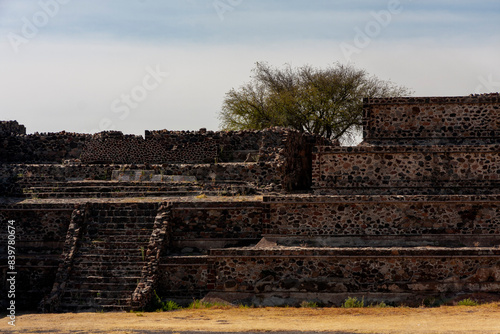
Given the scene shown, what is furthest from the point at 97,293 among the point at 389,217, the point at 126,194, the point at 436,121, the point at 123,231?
the point at 436,121

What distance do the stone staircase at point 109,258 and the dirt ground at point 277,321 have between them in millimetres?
739

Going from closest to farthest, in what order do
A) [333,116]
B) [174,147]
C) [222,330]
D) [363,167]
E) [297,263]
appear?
[222,330], [297,263], [363,167], [174,147], [333,116]

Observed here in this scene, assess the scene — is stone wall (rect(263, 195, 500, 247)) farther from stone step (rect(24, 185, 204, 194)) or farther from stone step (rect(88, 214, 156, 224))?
stone step (rect(24, 185, 204, 194))

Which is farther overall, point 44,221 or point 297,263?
point 44,221

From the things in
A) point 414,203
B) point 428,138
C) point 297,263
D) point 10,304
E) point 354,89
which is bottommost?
point 10,304

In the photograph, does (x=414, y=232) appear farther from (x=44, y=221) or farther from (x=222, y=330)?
(x=44, y=221)

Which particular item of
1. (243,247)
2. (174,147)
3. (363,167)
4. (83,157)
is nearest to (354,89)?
(174,147)

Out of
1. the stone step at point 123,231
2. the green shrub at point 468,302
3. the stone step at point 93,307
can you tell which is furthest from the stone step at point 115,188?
the green shrub at point 468,302

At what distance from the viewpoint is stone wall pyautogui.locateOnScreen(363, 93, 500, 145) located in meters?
22.1

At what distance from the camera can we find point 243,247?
19.2m

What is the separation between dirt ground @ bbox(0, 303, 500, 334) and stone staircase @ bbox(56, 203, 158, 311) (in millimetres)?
739

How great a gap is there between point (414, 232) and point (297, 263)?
10.4 ft

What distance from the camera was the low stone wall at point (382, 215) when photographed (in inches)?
768

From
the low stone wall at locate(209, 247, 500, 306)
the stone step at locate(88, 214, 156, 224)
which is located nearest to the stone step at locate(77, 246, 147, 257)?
the stone step at locate(88, 214, 156, 224)
